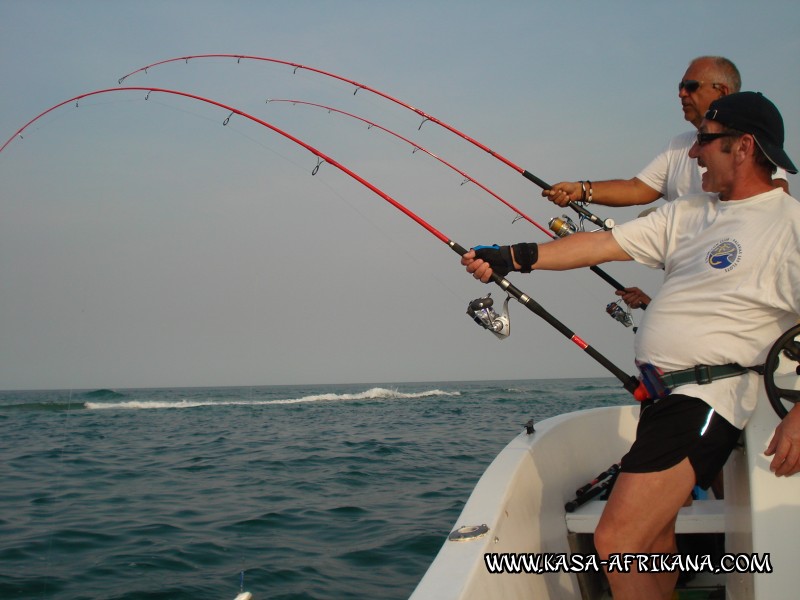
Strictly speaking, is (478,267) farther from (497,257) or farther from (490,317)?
(490,317)

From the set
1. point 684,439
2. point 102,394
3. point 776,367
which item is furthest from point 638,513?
point 102,394

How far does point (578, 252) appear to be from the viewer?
7.27 ft

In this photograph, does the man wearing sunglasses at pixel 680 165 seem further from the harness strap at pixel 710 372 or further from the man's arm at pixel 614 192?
the harness strap at pixel 710 372

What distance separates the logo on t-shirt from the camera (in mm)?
1901

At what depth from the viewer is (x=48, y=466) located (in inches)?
329

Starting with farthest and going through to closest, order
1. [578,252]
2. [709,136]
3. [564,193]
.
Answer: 1. [564,193]
2. [578,252]
3. [709,136]

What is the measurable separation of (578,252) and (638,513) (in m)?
0.80

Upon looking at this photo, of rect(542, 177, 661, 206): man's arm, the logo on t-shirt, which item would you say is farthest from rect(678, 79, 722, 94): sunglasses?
the logo on t-shirt

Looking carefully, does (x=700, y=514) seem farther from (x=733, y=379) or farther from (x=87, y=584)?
(x=87, y=584)

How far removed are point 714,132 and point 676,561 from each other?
1265 mm

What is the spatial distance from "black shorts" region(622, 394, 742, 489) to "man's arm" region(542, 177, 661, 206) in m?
1.28

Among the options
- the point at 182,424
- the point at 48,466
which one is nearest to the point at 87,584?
the point at 48,466

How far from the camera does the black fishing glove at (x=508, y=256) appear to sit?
221 cm

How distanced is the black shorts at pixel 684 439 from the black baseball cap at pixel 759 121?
699 mm
